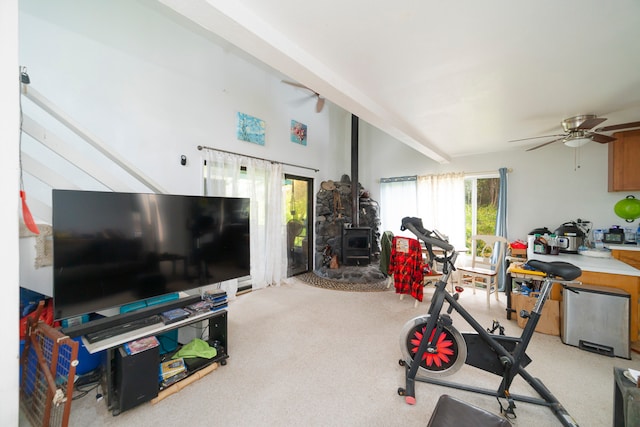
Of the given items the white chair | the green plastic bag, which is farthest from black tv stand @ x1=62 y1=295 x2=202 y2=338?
the white chair

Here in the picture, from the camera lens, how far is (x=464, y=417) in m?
1.06

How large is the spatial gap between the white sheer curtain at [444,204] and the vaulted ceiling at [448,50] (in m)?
2.03

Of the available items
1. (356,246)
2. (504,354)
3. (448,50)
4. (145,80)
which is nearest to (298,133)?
(145,80)

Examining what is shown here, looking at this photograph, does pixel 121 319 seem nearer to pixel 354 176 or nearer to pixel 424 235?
pixel 424 235

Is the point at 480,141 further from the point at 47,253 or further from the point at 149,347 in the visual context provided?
the point at 47,253

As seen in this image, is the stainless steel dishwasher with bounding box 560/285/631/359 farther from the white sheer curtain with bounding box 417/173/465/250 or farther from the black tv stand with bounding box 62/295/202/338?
the black tv stand with bounding box 62/295/202/338

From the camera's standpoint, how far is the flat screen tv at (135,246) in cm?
145

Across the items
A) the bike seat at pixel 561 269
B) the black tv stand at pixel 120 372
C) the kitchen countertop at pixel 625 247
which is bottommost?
the black tv stand at pixel 120 372

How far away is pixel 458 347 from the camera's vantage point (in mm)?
1681

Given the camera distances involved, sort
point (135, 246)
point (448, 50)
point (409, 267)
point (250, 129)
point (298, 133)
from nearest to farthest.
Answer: point (448, 50) → point (135, 246) → point (409, 267) → point (250, 129) → point (298, 133)

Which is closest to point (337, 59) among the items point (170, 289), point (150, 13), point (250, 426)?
point (170, 289)

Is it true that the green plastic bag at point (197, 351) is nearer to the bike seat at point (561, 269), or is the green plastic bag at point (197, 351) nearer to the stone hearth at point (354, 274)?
the bike seat at point (561, 269)

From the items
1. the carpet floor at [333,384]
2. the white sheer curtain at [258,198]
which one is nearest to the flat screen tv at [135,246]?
the carpet floor at [333,384]

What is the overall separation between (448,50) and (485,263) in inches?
153
